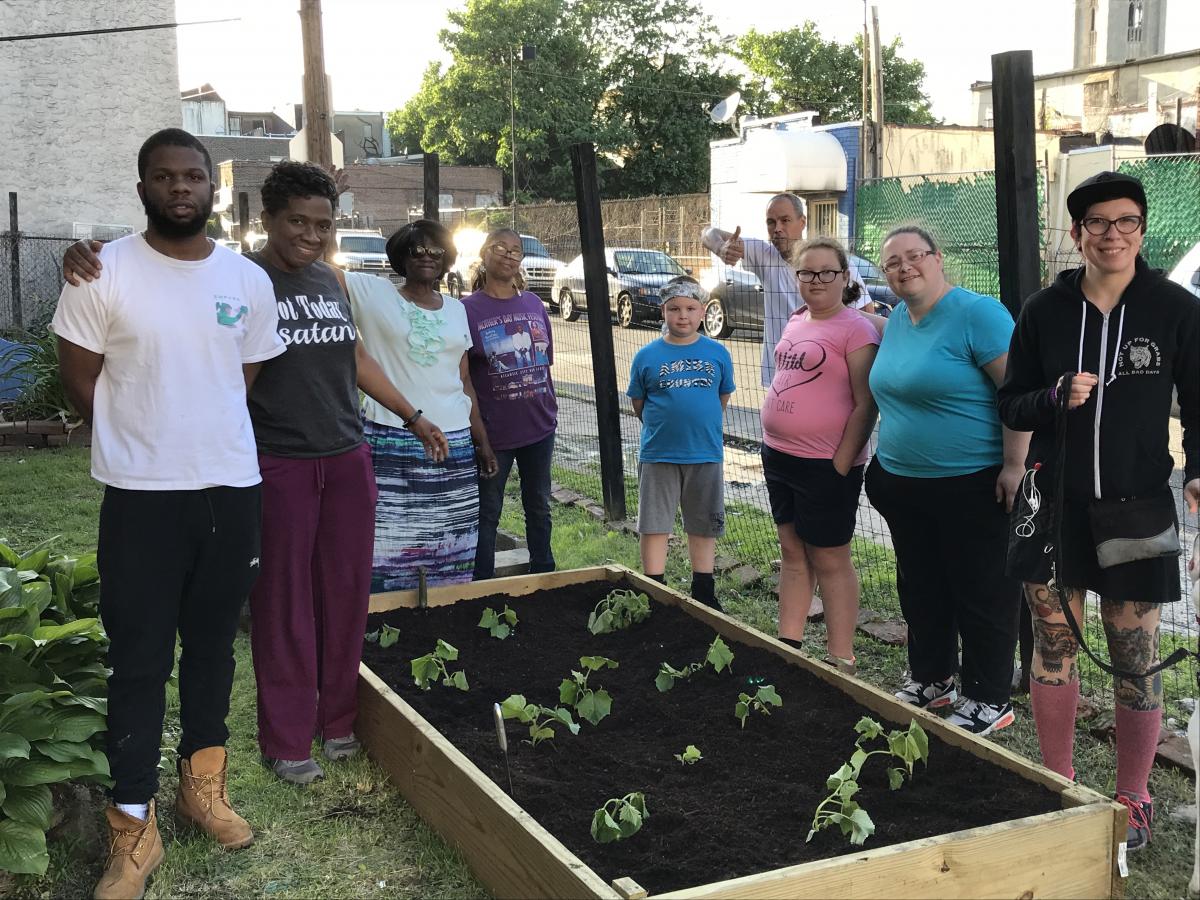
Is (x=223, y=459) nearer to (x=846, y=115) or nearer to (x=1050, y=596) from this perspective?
(x=1050, y=596)

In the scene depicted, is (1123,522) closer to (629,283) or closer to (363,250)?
(629,283)

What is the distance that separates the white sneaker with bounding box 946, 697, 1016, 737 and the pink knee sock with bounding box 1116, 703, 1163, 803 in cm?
69

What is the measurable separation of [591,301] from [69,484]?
4.29 m

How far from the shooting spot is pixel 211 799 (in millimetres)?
3232

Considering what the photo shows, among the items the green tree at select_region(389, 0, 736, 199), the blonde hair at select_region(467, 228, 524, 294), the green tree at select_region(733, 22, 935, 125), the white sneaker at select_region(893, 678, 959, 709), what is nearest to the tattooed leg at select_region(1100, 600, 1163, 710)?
the white sneaker at select_region(893, 678, 959, 709)

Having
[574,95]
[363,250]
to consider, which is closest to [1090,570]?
[363,250]

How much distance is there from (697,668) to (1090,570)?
57.4 inches

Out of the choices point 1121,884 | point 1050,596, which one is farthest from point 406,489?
point 1121,884

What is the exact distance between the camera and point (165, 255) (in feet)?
9.53

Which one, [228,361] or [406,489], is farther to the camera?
[406,489]

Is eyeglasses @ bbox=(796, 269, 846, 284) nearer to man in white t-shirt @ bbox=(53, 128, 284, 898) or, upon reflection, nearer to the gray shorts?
the gray shorts

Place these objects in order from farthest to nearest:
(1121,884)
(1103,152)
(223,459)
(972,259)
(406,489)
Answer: (1103,152) → (972,259) → (406,489) → (223,459) → (1121,884)

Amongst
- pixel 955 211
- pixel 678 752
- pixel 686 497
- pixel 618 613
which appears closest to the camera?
pixel 678 752

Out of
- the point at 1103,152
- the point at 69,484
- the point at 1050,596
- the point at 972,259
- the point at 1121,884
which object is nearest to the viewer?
the point at 1121,884
